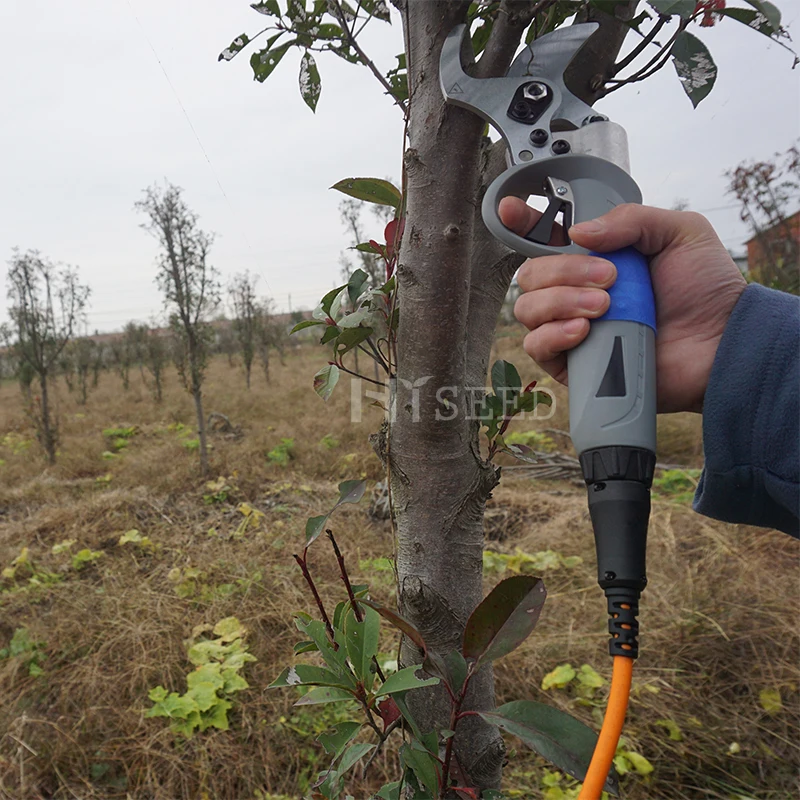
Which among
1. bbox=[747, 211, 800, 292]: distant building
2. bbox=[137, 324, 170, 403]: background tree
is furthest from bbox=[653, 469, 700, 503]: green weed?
bbox=[137, 324, 170, 403]: background tree

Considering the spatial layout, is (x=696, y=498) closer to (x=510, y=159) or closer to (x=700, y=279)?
(x=700, y=279)

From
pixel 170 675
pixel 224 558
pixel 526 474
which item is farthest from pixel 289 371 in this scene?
pixel 170 675

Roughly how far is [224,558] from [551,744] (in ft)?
11.4

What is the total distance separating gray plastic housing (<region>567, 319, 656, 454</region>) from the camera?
71 centimetres

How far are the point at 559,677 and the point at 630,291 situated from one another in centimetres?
224

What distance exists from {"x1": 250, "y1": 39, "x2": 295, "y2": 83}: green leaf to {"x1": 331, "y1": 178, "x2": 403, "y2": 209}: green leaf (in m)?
0.34

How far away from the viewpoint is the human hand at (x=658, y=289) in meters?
0.78

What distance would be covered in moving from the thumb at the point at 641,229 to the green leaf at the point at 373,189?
1.14ft

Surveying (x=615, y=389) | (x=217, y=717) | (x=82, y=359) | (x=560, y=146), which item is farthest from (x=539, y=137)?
(x=82, y=359)

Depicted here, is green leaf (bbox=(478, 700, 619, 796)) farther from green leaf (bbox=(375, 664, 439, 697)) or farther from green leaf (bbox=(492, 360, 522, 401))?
green leaf (bbox=(492, 360, 522, 401))

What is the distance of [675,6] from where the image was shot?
64 centimetres

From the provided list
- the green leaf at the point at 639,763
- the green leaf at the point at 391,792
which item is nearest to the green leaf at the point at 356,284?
the green leaf at the point at 391,792

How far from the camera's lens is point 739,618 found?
2.63 m

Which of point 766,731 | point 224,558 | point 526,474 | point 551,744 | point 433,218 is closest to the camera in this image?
point 551,744
